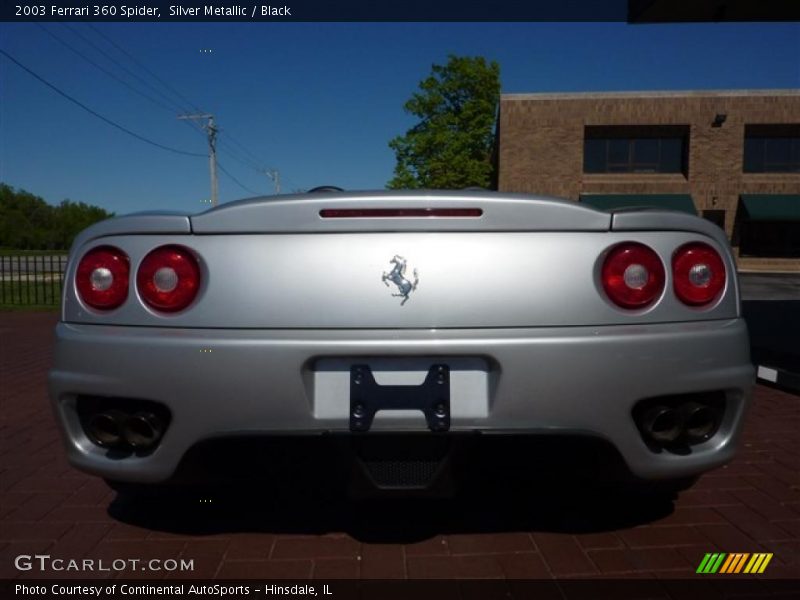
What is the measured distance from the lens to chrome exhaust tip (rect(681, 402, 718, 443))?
1.76 metres

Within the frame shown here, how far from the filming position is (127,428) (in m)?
1.77

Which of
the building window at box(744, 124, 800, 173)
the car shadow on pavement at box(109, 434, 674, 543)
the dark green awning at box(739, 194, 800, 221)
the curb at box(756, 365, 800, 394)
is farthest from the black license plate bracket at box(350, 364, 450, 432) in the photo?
the building window at box(744, 124, 800, 173)

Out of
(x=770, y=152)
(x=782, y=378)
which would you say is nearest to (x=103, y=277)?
(x=782, y=378)

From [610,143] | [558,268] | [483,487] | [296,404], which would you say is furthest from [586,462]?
[610,143]

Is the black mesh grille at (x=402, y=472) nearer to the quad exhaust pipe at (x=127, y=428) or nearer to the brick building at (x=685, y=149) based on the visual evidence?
the quad exhaust pipe at (x=127, y=428)

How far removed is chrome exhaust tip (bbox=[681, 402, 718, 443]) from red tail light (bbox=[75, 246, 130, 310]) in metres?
1.77

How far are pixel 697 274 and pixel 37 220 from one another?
10397 centimetres

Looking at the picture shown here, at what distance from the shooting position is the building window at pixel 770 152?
92.8 feet

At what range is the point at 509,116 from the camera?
27.6 m

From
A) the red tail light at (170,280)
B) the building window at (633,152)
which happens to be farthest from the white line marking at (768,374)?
the building window at (633,152)

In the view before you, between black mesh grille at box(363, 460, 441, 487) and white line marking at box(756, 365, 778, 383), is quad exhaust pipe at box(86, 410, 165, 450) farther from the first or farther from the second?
white line marking at box(756, 365, 778, 383)

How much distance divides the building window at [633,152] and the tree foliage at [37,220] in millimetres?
64412

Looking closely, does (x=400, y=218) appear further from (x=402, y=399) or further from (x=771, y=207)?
(x=771, y=207)

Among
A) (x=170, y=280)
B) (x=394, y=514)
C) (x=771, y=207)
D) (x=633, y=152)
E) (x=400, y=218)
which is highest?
(x=633, y=152)
